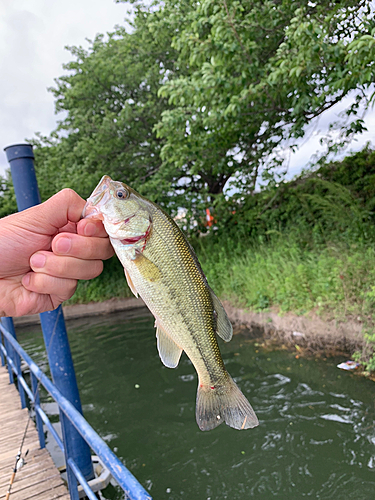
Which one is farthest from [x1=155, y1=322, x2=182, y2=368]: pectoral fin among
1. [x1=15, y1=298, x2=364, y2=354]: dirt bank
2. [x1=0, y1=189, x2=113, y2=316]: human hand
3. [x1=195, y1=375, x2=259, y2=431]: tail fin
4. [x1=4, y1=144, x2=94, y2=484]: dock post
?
[x1=15, y1=298, x2=364, y2=354]: dirt bank

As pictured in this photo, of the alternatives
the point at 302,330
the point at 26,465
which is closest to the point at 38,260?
the point at 26,465

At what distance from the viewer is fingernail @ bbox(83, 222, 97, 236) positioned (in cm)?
160

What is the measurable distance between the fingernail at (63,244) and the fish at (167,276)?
23 cm

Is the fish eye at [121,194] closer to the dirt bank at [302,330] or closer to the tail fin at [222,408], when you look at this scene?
the tail fin at [222,408]

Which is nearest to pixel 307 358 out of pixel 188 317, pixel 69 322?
pixel 188 317

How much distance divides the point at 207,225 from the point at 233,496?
824cm

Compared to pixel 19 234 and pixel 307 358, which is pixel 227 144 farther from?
pixel 19 234

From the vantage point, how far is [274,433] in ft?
15.2

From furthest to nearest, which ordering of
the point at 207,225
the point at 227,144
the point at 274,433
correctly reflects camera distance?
1. the point at 207,225
2. the point at 227,144
3. the point at 274,433

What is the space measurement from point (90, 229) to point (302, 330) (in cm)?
619

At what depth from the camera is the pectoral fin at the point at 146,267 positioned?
1377 millimetres

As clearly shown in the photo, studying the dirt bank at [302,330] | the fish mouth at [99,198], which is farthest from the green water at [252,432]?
the fish mouth at [99,198]

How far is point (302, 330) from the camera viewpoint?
6902mm

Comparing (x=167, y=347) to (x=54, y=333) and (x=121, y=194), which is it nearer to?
(x=121, y=194)
